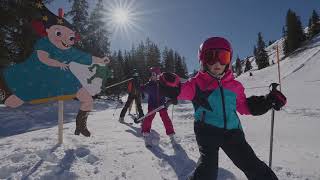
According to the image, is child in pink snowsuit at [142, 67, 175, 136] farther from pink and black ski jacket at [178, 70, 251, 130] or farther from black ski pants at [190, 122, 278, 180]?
black ski pants at [190, 122, 278, 180]

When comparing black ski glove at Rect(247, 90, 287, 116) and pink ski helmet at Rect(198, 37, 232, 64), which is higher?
pink ski helmet at Rect(198, 37, 232, 64)

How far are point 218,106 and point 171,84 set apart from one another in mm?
671

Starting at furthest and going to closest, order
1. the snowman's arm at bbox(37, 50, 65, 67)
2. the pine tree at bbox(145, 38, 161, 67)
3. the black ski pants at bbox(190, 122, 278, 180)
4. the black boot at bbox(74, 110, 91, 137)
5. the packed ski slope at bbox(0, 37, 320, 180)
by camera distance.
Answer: the pine tree at bbox(145, 38, 161, 67) → the black boot at bbox(74, 110, 91, 137) → the snowman's arm at bbox(37, 50, 65, 67) → the packed ski slope at bbox(0, 37, 320, 180) → the black ski pants at bbox(190, 122, 278, 180)

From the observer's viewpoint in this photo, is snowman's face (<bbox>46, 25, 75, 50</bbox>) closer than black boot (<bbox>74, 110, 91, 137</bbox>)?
Yes

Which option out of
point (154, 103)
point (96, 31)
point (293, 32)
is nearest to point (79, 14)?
point (96, 31)

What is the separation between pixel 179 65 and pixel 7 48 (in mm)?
59186

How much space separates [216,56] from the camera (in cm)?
413

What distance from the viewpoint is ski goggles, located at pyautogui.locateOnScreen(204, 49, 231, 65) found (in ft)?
13.5

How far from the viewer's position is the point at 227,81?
422cm

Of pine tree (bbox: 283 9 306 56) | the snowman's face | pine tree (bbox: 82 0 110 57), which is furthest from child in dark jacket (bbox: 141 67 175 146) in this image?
pine tree (bbox: 283 9 306 56)

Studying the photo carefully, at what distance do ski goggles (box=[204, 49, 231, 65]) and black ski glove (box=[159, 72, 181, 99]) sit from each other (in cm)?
49

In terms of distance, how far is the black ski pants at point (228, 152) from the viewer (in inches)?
144

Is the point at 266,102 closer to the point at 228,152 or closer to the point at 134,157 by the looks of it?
the point at 228,152

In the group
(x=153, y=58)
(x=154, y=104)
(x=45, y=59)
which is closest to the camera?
(x=45, y=59)
